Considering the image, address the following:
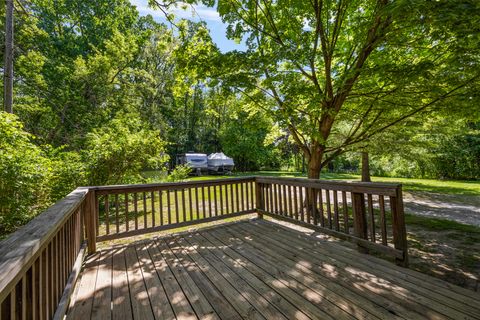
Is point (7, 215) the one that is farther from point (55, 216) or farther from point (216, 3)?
point (216, 3)

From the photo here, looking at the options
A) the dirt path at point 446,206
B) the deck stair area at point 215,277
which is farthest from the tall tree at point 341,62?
the dirt path at point 446,206

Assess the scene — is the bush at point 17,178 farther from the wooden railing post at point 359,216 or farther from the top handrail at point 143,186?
the wooden railing post at point 359,216

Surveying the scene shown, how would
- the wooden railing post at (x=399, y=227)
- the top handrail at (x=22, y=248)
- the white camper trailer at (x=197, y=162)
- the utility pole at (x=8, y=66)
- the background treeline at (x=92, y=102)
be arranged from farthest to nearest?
the white camper trailer at (x=197, y=162) < the utility pole at (x=8, y=66) < the background treeline at (x=92, y=102) < the wooden railing post at (x=399, y=227) < the top handrail at (x=22, y=248)

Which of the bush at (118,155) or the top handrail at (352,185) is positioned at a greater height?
the bush at (118,155)

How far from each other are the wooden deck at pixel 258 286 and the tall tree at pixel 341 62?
268 centimetres

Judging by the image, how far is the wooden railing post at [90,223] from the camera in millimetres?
3229

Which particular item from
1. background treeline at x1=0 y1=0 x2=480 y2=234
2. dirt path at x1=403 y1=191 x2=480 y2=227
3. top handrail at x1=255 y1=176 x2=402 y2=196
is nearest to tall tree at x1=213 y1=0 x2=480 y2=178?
background treeline at x1=0 y1=0 x2=480 y2=234

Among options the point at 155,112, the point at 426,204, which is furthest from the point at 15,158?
the point at 155,112

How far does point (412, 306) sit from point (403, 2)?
2.98m

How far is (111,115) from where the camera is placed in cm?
1272

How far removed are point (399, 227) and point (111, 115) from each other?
541 inches

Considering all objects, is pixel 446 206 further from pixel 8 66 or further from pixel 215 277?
pixel 8 66

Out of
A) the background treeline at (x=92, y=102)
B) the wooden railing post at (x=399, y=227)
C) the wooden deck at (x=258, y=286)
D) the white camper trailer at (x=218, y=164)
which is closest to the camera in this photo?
the wooden deck at (x=258, y=286)

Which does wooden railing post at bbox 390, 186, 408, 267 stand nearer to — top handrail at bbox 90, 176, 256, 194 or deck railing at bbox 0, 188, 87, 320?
top handrail at bbox 90, 176, 256, 194
